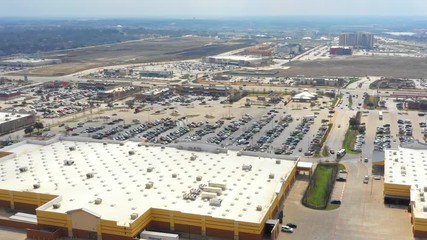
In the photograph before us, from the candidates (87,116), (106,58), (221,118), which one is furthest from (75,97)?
(106,58)

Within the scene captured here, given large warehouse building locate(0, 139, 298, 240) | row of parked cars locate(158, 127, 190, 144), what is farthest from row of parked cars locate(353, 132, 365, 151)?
row of parked cars locate(158, 127, 190, 144)

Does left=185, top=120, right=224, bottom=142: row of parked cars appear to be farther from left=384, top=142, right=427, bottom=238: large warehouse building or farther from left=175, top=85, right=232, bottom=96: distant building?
left=175, top=85, right=232, bottom=96: distant building

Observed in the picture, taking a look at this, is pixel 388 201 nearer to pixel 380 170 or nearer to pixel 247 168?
pixel 380 170

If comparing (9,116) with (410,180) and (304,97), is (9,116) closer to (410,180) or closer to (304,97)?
(304,97)

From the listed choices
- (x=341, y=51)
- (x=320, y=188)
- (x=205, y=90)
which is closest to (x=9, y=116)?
(x=205, y=90)

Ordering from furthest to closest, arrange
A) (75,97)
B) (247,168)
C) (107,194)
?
(75,97) → (247,168) → (107,194)

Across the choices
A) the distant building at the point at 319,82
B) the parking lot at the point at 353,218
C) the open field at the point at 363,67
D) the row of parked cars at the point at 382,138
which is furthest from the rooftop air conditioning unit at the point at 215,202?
the open field at the point at 363,67
